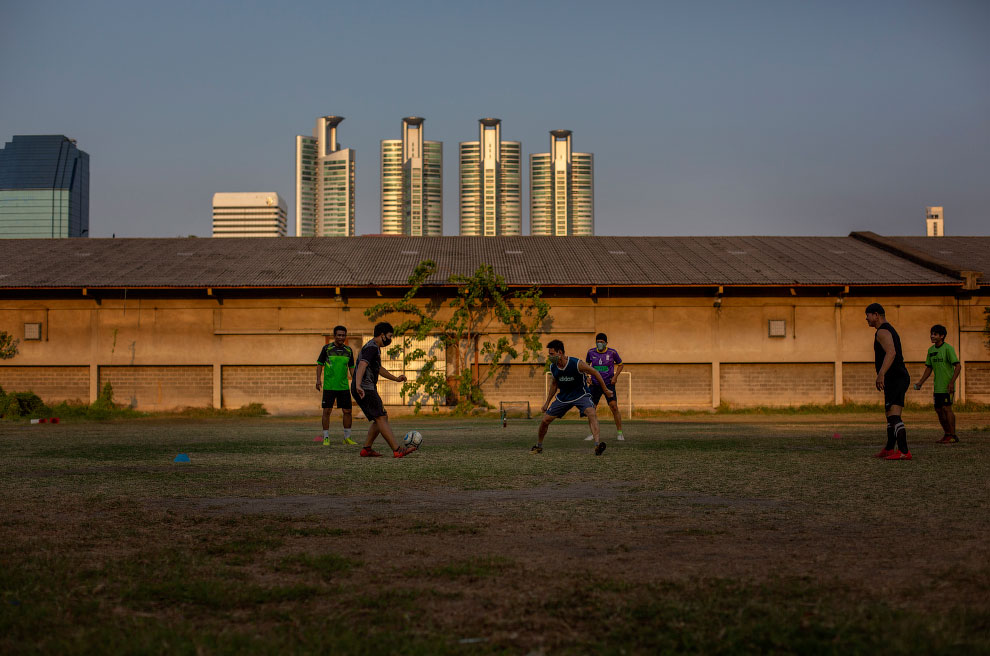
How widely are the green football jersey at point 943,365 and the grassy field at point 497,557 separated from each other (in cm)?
323

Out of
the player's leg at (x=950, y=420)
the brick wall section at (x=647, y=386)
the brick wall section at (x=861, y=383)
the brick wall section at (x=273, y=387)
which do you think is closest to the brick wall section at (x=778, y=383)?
the brick wall section at (x=861, y=383)

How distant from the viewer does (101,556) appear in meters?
5.55

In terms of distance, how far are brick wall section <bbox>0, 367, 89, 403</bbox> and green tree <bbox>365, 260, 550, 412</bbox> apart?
29.4 ft

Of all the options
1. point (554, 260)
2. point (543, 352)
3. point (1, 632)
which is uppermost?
point (554, 260)

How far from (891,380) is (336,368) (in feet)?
27.9

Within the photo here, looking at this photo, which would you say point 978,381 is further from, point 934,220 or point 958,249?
point 934,220

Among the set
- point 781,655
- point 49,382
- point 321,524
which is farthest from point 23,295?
point 781,655

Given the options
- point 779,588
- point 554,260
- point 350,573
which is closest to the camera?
point 779,588

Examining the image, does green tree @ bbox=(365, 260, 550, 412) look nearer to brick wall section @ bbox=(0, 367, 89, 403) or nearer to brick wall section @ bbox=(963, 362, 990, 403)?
brick wall section @ bbox=(0, 367, 89, 403)

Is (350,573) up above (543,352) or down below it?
below

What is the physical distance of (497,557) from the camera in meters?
5.49

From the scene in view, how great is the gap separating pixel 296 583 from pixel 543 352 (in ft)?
75.4

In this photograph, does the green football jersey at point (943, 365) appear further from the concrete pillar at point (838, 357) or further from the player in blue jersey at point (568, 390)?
the concrete pillar at point (838, 357)

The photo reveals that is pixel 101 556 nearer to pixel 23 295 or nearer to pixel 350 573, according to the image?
pixel 350 573
